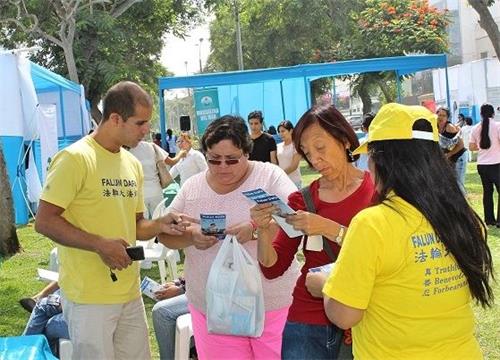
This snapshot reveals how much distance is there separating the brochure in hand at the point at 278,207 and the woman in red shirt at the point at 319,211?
1.2 inches

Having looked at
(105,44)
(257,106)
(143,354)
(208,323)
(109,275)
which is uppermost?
(105,44)

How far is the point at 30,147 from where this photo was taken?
11148 millimetres

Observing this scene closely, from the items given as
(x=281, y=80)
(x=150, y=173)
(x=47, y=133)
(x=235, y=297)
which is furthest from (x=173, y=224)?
(x=281, y=80)

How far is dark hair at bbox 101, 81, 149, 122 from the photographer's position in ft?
9.53

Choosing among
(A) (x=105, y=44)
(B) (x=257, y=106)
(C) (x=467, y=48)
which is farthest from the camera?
(C) (x=467, y=48)

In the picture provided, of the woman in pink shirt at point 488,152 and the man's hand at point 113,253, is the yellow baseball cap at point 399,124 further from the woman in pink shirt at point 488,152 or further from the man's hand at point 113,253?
the woman in pink shirt at point 488,152

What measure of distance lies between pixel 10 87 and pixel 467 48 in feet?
150

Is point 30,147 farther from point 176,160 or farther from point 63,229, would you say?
point 63,229

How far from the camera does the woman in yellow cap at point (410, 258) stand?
166 centimetres

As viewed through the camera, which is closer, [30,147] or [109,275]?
[109,275]

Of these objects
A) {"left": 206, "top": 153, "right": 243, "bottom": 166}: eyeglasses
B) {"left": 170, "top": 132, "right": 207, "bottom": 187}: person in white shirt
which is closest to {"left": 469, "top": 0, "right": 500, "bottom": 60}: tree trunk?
{"left": 170, "top": 132, "right": 207, "bottom": 187}: person in white shirt

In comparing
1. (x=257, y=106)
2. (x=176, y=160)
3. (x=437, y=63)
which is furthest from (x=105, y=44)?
(x=176, y=160)

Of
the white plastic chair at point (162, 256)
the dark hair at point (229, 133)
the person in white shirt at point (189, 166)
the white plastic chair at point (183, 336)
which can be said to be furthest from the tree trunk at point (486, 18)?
the dark hair at point (229, 133)

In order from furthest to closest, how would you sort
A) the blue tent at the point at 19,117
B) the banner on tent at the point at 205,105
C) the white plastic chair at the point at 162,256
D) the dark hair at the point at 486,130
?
the banner on tent at the point at 205,105
the blue tent at the point at 19,117
the dark hair at the point at 486,130
the white plastic chair at the point at 162,256
